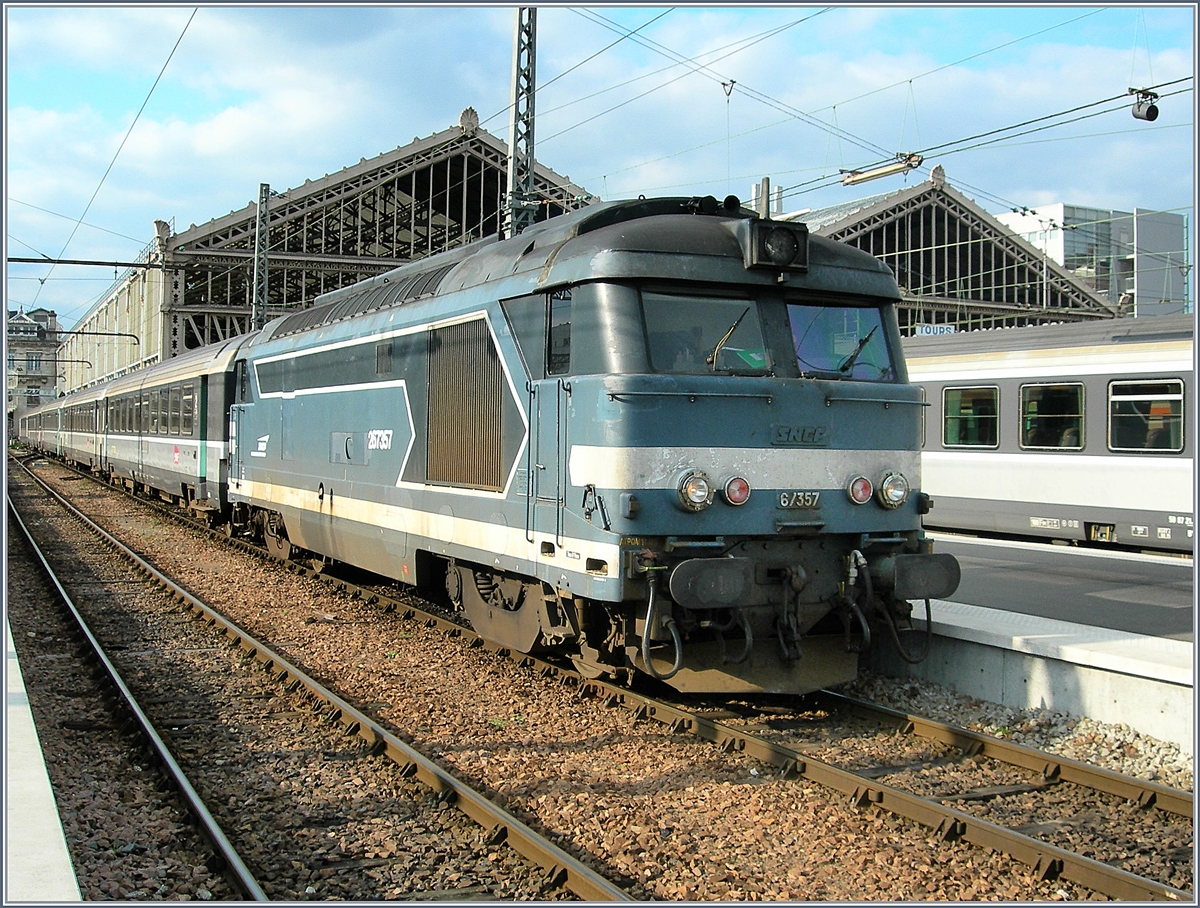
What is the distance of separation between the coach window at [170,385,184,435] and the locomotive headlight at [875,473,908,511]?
61.8 ft

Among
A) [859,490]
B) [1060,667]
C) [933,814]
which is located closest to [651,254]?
[859,490]

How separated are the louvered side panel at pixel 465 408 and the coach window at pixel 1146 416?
9.82 metres

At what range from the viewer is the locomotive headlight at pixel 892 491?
7648mm

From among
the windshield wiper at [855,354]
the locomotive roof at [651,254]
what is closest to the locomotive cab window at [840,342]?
the windshield wiper at [855,354]

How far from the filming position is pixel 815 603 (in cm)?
743

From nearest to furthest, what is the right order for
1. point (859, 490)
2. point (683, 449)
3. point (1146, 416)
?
point (683, 449) < point (859, 490) < point (1146, 416)

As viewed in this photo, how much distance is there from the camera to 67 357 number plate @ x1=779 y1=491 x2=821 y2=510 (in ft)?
23.9

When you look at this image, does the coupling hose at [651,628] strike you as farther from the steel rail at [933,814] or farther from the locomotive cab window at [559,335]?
the locomotive cab window at [559,335]

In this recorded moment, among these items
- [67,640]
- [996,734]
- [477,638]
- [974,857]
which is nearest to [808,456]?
[996,734]

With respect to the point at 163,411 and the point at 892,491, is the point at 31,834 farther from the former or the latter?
the point at 163,411

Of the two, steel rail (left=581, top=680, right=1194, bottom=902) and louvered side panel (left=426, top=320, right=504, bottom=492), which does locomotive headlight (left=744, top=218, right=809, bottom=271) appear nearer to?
louvered side panel (left=426, top=320, right=504, bottom=492)

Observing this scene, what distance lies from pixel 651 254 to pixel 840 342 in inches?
67.6

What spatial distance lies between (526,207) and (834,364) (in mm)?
7983

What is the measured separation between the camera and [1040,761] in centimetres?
662
